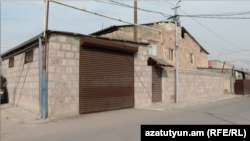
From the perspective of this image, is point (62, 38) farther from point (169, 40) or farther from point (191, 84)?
point (169, 40)

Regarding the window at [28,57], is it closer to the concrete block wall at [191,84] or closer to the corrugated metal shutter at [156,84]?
the corrugated metal shutter at [156,84]

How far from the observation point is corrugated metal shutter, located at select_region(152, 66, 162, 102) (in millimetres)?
13750

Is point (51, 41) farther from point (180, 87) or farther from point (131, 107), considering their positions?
point (180, 87)

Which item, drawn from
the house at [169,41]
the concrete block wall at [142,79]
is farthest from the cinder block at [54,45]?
the house at [169,41]

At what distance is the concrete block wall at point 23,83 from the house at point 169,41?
8826 mm

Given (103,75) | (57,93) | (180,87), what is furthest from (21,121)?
(180,87)

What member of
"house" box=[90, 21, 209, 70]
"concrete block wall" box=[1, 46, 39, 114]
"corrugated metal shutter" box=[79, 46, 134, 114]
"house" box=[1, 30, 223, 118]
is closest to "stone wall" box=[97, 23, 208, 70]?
"house" box=[90, 21, 209, 70]

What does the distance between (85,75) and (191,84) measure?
11123mm

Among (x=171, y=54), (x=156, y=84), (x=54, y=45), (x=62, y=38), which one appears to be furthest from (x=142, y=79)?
(x=171, y=54)

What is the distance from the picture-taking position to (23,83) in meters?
11.4

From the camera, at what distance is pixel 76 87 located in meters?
9.59

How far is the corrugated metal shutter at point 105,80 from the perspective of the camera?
9906 mm

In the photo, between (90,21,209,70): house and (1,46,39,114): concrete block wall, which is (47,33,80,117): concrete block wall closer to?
(1,46,39,114): concrete block wall

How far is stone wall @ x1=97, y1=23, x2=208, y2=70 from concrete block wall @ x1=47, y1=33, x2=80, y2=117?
32.7ft
